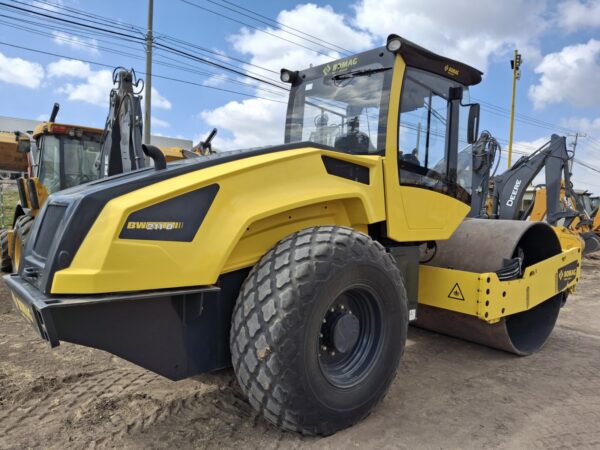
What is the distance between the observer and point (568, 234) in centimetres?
1000

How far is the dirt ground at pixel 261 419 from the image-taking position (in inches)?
112

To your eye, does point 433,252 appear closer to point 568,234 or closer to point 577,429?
point 577,429

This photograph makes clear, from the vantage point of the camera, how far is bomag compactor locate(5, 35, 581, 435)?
7.57 ft

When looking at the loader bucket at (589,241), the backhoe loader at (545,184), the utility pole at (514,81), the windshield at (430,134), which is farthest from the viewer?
the utility pole at (514,81)

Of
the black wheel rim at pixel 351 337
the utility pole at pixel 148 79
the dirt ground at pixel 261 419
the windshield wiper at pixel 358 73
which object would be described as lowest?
the dirt ground at pixel 261 419

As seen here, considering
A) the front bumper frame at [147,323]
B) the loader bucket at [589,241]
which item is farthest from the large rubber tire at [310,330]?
the loader bucket at [589,241]

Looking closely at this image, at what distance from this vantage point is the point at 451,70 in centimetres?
401

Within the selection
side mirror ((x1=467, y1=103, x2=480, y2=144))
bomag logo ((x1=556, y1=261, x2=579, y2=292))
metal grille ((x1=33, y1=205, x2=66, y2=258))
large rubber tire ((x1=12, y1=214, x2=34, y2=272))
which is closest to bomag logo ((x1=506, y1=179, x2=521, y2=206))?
bomag logo ((x1=556, y1=261, x2=579, y2=292))

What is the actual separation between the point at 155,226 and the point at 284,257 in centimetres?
69

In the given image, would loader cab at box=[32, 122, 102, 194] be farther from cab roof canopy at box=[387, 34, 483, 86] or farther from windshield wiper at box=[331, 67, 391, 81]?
cab roof canopy at box=[387, 34, 483, 86]

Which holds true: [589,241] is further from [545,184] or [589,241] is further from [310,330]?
[310,330]

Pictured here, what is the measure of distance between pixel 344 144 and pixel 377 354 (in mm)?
1630

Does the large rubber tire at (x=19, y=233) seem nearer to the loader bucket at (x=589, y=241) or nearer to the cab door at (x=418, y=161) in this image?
Result: the cab door at (x=418, y=161)

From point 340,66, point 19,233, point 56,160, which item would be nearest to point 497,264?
point 340,66
